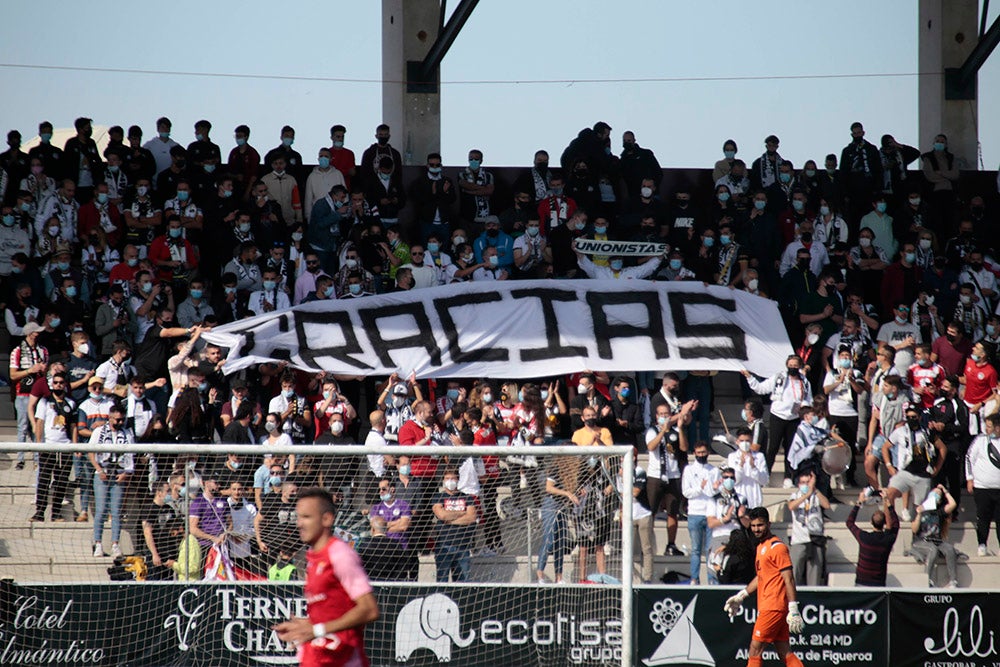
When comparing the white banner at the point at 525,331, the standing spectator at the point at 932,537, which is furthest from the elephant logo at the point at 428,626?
the standing spectator at the point at 932,537

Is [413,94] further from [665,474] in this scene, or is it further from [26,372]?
[665,474]

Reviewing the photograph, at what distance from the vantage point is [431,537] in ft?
42.9

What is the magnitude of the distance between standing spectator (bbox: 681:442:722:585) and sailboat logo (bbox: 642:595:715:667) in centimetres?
144

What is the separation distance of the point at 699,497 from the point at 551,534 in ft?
8.58

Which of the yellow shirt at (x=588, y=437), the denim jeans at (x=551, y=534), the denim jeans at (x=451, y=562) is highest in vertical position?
the yellow shirt at (x=588, y=437)

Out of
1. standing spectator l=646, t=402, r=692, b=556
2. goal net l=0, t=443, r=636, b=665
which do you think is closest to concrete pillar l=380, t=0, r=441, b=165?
standing spectator l=646, t=402, r=692, b=556

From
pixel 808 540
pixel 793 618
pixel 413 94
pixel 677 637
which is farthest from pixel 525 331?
pixel 413 94

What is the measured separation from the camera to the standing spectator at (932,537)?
1545 cm

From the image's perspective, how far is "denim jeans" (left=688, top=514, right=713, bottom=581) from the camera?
1494cm

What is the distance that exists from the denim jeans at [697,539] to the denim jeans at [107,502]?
610cm

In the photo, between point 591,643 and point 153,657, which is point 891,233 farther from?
point 153,657

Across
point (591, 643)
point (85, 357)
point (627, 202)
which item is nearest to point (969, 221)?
point (627, 202)

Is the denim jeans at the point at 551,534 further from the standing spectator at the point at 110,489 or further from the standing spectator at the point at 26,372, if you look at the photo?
the standing spectator at the point at 26,372

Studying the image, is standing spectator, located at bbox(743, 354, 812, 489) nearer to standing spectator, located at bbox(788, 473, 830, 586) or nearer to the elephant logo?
standing spectator, located at bbox(788, 473, 830, 586)
